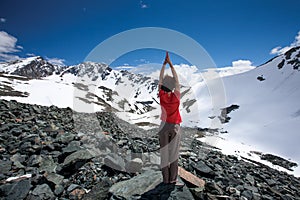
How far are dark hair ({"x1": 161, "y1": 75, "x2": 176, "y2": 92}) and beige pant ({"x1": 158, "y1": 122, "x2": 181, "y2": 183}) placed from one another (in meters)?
0.84

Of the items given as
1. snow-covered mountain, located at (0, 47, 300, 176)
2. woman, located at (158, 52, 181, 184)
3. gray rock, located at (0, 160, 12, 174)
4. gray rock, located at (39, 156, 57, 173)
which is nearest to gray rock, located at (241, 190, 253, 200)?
woman, located at (158, 52, 181, 184)

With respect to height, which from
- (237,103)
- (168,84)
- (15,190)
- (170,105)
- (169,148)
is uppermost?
(237,103)

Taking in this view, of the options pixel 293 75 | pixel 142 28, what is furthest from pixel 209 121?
pixel 142 28

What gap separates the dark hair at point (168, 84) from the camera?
170 inches

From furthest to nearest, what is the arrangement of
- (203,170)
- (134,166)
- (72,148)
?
(203,170)
(72,148)
(134,166)

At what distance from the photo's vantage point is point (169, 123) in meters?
4.38

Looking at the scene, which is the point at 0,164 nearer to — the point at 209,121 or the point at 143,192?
the point at 143,192

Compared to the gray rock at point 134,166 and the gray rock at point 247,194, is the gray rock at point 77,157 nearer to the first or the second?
the gray rock at point 134,166

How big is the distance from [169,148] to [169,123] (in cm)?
66

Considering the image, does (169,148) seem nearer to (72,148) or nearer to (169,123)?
(169,123)

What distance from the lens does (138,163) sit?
629 centimetres

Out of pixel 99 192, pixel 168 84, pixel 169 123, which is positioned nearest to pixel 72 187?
pixel 99 192

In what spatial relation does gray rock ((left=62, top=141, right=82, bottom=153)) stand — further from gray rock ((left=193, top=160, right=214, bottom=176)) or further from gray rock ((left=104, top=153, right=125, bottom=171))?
gray rock ((left=193, top=160, right=214, bottom=176))

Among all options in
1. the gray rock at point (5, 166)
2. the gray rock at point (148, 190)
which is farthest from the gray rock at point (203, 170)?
the gray rock at point (5, 166)
